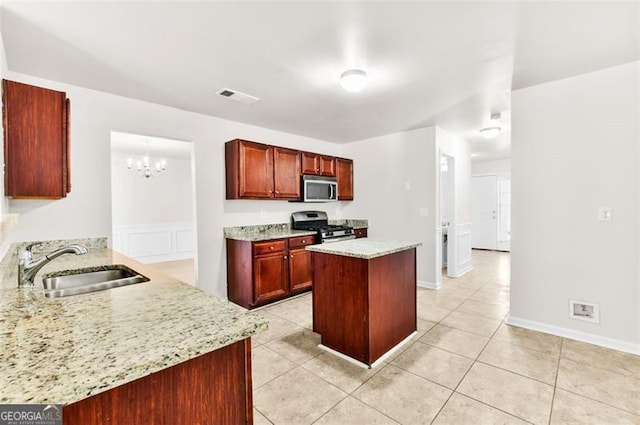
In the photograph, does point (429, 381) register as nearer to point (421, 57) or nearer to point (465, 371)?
point (465, 371)

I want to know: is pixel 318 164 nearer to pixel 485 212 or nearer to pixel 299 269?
pixel 299 269

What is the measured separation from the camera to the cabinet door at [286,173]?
407cm

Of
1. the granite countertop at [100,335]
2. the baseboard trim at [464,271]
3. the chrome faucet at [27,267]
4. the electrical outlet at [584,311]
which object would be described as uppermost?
the chrome faucet at [27,267]

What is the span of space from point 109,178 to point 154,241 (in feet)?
13.0

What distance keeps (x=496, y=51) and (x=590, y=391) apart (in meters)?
2.44

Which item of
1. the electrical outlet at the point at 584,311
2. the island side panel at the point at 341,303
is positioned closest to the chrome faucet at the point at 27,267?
the island side panel at the point at 341,303

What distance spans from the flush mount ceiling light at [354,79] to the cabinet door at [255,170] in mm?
1697

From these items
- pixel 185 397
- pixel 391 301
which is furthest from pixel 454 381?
pixel 185 397

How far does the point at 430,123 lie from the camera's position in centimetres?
409

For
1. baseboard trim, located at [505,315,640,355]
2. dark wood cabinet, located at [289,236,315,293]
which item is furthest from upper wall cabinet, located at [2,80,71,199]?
baseboard trim, located at [505,315,640,355]

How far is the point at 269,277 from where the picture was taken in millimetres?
3576

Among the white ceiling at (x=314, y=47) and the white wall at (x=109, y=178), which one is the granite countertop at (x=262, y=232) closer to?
the white wall at (x=109, y=178)

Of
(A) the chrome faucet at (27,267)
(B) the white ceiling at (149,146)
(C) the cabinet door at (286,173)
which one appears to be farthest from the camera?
(B) the white ceiling at (149,146)

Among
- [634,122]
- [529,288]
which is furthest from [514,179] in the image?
[529,288]
